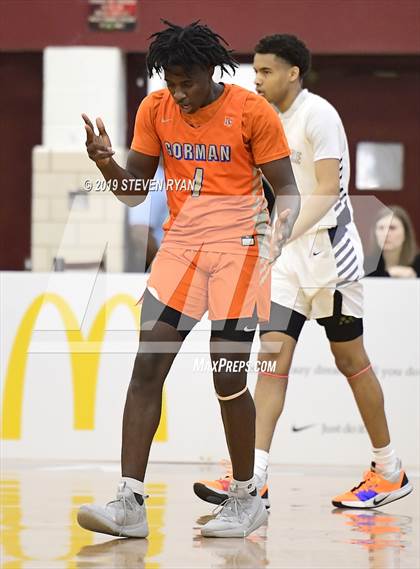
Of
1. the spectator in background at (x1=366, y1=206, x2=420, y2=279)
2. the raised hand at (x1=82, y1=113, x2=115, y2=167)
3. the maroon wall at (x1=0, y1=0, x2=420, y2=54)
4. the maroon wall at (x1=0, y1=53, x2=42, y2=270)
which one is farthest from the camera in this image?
the maroon wall at (x1=0, y1=53, x2=42, y2=270)

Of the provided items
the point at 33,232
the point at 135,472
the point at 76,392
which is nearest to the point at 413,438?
the point at 76,392

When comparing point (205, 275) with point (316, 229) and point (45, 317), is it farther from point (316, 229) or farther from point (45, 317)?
point (45, 317)

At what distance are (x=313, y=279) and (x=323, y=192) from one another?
16.0 inches

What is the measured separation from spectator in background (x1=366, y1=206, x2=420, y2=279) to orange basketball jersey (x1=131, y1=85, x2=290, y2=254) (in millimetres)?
3589

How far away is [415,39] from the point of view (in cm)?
1264

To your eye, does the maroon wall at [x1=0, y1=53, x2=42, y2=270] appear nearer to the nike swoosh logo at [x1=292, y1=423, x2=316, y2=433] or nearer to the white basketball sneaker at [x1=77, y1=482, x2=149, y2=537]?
the nike swoosh logo at [x1=292, y1=423, x2=316, y2=433]

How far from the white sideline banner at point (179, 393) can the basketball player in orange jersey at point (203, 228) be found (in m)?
2.35

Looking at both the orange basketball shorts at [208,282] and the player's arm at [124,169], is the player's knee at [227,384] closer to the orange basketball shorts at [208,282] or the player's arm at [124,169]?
the orange basketball shorts at [208,282]

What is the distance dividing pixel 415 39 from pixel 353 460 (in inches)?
257

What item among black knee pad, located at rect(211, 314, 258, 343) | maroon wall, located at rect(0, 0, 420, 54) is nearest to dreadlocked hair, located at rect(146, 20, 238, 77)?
black knee pad, located at rect(211, 314, 258, 343)

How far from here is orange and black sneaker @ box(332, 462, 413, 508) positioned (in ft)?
18.6

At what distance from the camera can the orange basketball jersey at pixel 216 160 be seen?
4621mm

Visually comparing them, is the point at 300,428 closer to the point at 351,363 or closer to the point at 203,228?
the point at 351,363

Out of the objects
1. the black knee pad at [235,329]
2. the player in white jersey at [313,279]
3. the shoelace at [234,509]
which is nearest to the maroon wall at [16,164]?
the player in white jersey at [313,279]
